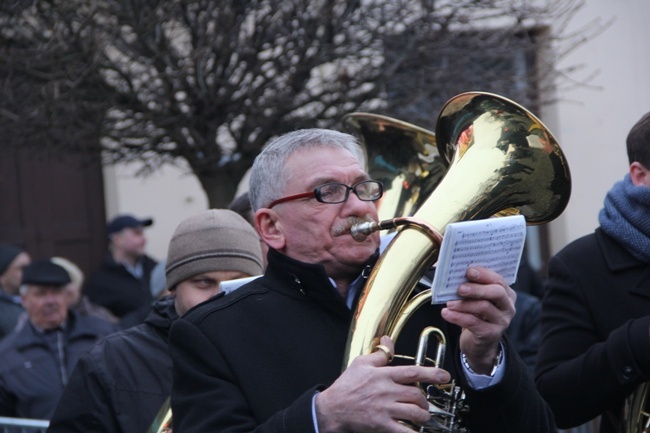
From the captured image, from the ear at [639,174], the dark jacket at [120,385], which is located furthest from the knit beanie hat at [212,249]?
the ear at [639,174]

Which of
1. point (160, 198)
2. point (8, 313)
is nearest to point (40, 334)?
point (8, 313)

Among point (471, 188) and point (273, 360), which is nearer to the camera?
point (273, 360)

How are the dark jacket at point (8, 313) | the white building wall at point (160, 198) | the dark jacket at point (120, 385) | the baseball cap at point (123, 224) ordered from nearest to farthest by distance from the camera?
the dark jacket at point (120, 385) → the dark jacket at point (8, 313) → the baseball cap at point (123, 224) → the white building wall at point (160, 198)

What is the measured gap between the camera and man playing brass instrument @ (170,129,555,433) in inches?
91.5

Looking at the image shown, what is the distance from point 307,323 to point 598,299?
3.33 feet

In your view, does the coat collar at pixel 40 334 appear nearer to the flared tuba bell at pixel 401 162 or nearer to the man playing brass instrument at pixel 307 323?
the flared tuba bell at pixel 401 162

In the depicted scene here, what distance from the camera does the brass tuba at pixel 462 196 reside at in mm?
2318

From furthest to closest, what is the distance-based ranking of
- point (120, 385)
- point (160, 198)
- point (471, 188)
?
point (160, 198)
point (120, 385)
point (471, 188)

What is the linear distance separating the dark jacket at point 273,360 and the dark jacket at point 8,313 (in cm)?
390

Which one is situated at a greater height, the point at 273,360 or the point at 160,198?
the point at 273,360

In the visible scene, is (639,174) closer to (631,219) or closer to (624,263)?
(631,219)

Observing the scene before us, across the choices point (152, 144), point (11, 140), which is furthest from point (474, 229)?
point (11, 140)

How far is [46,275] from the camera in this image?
17.5 ft

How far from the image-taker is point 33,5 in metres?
5.02
